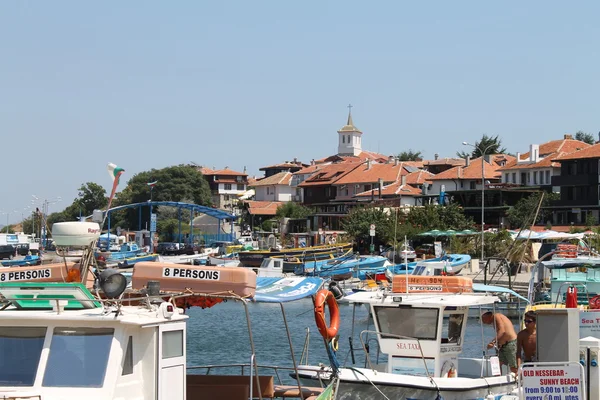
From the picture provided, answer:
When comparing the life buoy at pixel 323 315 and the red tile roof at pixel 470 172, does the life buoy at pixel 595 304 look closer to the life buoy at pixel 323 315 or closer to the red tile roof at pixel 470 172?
the life buoy at pixel 323 315

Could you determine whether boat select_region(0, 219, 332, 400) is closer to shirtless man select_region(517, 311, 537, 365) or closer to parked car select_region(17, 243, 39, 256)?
shirtless man select_region(517, 311, 537, 365)

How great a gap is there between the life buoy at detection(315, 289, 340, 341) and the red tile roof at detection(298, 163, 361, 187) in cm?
10336

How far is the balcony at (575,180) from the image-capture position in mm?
81688

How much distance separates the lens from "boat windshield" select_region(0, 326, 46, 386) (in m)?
10.6

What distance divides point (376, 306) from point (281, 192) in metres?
121

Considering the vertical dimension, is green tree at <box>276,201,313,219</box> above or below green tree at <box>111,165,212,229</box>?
below

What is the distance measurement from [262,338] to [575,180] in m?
51.0

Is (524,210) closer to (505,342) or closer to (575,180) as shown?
(575,180)

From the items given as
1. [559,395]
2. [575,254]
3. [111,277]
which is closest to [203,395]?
[111,277]

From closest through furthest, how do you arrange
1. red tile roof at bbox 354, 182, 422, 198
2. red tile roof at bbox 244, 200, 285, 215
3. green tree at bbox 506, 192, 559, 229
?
green tree at bbox 506, 192, 559, 229, red tile roof at bbox 354, 182, 422, 198, red tile roof at bbox 244, 200, 285, 215

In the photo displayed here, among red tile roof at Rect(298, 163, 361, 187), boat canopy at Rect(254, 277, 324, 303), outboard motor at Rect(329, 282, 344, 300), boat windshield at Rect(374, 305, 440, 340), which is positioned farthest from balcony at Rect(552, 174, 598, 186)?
outboard motor at Rect(329, 282, 344, 300)

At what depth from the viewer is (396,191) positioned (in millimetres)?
102375

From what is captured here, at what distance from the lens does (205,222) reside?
124 m

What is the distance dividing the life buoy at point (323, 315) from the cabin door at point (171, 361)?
10.3ft
